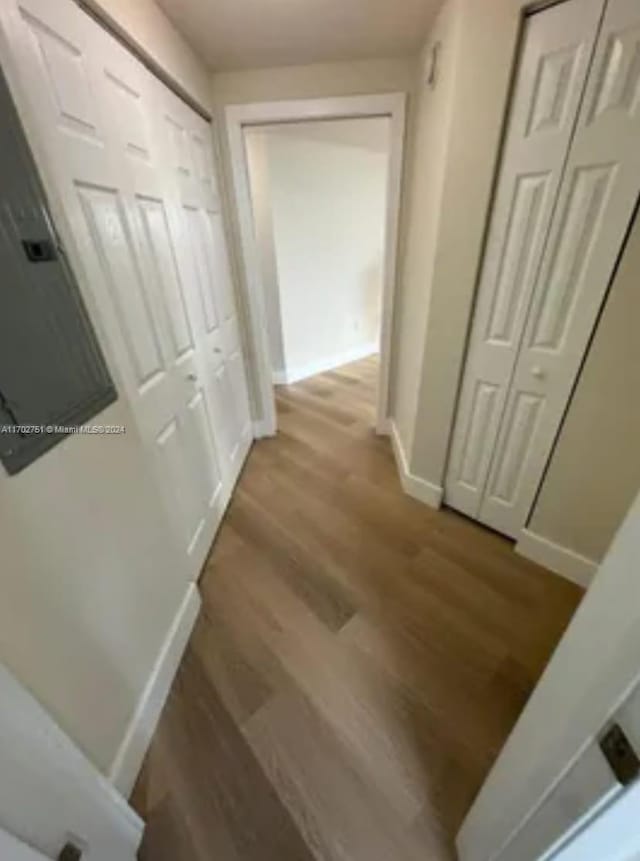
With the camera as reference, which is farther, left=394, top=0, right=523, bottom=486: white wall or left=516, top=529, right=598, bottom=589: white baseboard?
left=516, top=529, right=598, bottom=589: white baseboard

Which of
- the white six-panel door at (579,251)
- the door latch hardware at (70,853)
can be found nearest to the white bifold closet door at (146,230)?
the door latch hardware at (70,853)

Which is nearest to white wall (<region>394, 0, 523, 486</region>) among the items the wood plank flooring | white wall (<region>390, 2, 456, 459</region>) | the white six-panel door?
white wall (<region>390, 2, 456, 459</region>)

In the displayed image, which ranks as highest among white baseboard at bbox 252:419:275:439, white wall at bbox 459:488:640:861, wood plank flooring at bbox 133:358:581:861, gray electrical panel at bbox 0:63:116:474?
gray electrical panel at bbox 0:63:116:474

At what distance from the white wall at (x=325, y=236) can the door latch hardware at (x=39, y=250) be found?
284 cm

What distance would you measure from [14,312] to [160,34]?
1.40m

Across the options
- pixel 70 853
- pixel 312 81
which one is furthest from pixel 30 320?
pixel 312 81

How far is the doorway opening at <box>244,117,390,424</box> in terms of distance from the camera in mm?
3355

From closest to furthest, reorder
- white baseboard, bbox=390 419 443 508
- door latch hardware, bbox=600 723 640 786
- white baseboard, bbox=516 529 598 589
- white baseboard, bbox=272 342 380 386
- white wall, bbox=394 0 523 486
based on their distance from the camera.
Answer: door latch hardware, bbox=600 723 640 786, white wall, bbox=394 0 523 486, white baseboard, bbox=516 529 598 589, white baseboard, bbox=390 419 443 508, white baseboard, bbox=272 342 380 386

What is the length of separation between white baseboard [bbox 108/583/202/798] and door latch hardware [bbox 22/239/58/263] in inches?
48.9

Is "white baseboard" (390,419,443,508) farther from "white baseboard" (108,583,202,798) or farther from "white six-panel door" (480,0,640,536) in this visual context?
"white baseboard" (108,583,202,798)

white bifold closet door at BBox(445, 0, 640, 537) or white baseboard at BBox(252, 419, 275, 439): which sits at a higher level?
white bifold closet door at BBox(445, 0, 640, 537)

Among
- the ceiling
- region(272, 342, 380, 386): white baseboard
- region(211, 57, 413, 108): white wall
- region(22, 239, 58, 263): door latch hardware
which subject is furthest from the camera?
Result: region(272, 342, 380, 386): white baseboard

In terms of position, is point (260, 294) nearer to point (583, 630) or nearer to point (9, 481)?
point (9, 481)

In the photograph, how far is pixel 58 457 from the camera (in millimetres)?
883
